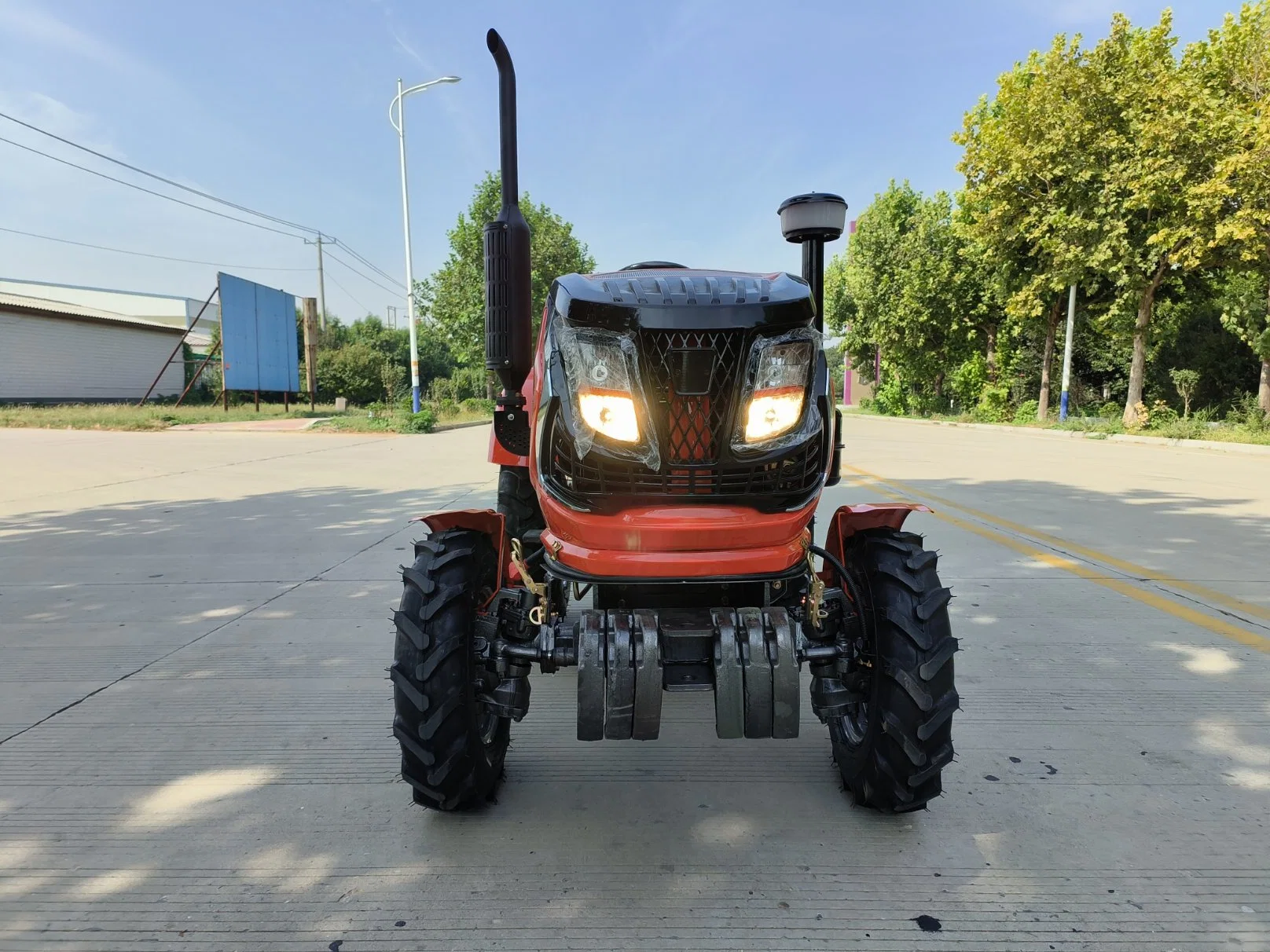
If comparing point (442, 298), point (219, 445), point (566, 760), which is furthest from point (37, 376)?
point (566, 760)

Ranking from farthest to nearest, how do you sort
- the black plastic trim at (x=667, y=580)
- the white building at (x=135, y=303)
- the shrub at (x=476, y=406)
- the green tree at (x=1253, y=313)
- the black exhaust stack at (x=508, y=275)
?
the white building at (x=135, y=303), the shrub at (x=476, y=406), the green tree at (x=1253, y=313), the black exhaust stack at (x=508, y=275), the black plastic trim at (x=667, y=580)

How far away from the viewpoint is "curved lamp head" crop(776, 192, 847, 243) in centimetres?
239

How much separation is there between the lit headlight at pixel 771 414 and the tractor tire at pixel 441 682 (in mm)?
889

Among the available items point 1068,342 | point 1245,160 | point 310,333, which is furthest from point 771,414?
point 310,333

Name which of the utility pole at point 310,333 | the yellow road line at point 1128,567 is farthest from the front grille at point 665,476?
the utility pole at point 310,333

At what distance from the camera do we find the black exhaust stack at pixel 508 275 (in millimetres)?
2129

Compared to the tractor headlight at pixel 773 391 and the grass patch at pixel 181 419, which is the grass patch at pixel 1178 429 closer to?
the tractor headlight at pixel 773 391

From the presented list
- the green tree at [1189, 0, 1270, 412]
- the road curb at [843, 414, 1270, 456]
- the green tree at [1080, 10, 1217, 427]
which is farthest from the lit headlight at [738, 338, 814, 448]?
the green tree at [1080, 10, 1217, 427]

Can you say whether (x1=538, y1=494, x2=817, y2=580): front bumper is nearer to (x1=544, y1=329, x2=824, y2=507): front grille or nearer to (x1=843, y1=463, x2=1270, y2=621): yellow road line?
(x1=544, y1=329, x2=824, y2=507): front grille

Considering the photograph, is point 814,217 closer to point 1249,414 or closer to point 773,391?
point 773,391

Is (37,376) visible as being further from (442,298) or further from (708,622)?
(708,622)

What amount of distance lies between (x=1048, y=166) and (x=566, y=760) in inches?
891

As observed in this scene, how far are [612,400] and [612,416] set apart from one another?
0.04 m

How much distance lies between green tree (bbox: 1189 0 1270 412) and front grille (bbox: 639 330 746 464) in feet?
61.0
